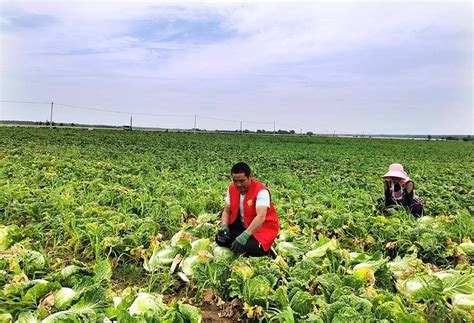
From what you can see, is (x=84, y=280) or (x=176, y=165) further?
(x=176, y=165)

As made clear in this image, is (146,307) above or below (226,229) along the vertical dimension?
below

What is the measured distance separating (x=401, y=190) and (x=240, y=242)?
3320 millimetres

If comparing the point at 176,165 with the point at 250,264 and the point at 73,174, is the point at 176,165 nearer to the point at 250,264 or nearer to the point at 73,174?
the point at 73,174

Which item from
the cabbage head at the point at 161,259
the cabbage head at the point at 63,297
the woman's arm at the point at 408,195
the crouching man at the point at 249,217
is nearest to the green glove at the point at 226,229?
the crouching man at the point at 249,217

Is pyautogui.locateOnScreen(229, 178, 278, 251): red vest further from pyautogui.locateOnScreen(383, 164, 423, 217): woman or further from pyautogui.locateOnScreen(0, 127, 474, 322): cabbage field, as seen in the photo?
pyautogui.locateOnScreen(383, 164, 423, 217): woman

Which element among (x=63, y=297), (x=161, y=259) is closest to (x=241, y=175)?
(x=161, y=259)

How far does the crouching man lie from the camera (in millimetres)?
4039

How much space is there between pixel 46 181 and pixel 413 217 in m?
6.54

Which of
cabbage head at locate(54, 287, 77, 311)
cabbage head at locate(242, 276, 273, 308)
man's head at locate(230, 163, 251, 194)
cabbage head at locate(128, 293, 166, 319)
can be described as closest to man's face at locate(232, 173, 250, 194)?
man's head at locate(230, 163, 251, 194)

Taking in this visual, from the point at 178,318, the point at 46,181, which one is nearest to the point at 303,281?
the point at 178,318

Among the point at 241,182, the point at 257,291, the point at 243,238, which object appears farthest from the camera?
the point at 241,182

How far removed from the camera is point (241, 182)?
4.11m

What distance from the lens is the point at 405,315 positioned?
2.73 meters

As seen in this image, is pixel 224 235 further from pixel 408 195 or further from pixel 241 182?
pixel 408 195
